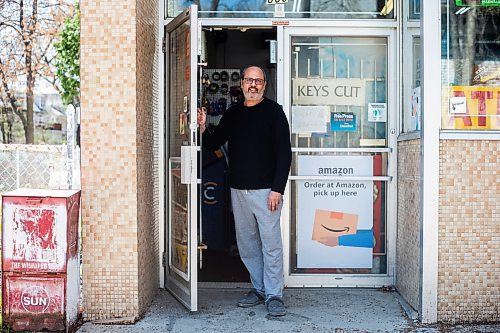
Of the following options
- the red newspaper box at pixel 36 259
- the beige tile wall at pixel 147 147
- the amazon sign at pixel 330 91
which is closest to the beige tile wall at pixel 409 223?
the amazon sign at pixel 330 91

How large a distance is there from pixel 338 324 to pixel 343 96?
199cm

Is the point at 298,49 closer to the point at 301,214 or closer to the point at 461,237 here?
the point at 301,214

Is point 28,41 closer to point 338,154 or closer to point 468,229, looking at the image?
point 338,154

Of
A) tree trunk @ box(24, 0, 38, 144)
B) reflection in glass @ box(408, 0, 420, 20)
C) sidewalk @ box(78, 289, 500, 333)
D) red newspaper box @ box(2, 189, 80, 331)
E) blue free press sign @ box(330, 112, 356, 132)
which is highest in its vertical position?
tree trunk @ box(24, 0, 38, 144)

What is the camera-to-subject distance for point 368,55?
5672mm

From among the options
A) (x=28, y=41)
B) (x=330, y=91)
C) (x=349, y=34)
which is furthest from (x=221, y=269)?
(x=28, y=41)

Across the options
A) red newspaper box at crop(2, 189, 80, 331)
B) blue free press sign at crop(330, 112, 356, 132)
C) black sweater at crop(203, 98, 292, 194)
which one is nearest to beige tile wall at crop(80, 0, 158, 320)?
red newspaper box at crop(2, 189, 80, 331)

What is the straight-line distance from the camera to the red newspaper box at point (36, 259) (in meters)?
4.36

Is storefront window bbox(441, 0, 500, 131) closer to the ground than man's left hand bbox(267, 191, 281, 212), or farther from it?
farther from it

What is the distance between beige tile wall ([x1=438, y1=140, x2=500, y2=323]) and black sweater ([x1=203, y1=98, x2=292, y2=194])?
1145 millimetres

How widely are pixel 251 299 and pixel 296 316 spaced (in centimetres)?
43

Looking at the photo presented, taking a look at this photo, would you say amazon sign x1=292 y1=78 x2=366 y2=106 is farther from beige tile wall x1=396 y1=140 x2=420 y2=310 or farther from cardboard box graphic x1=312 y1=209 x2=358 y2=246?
cardboard box graphic x1=312 y1=209 x2=358 y2=246

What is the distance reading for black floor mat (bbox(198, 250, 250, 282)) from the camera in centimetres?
607

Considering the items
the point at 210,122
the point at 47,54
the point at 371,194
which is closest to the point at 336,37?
the point at 371,194
